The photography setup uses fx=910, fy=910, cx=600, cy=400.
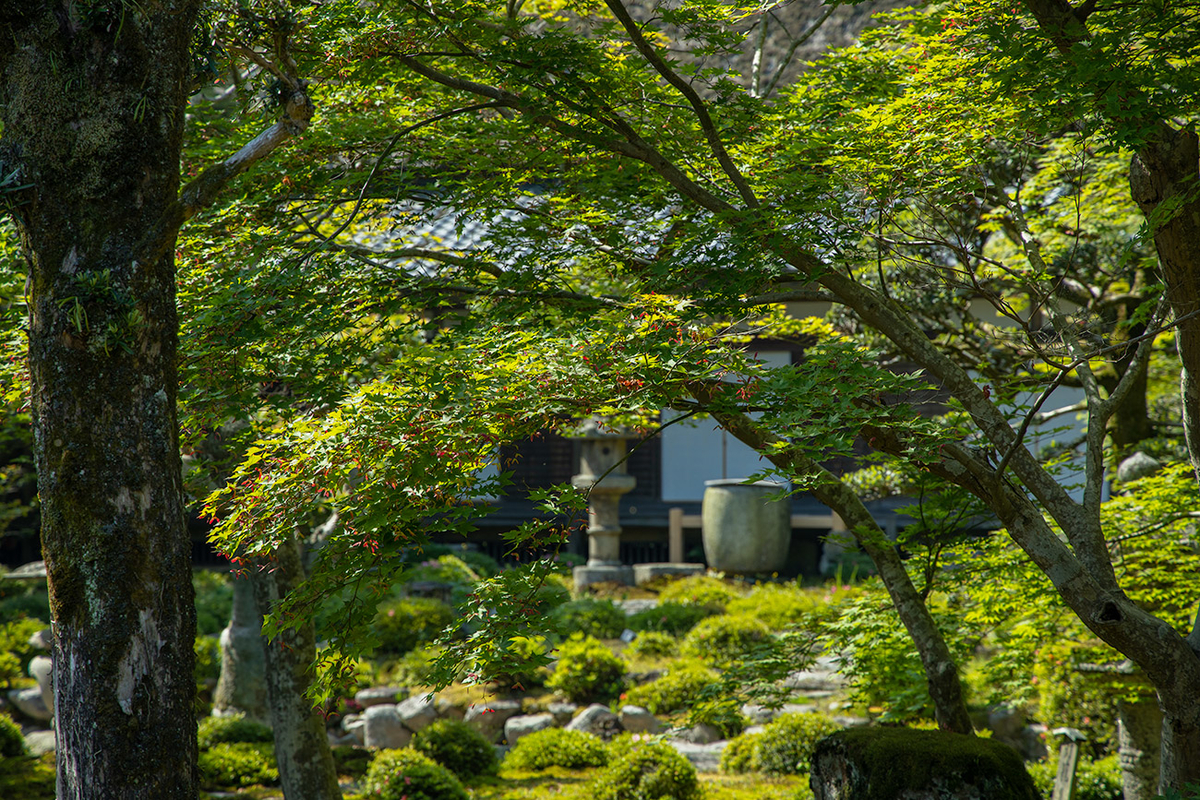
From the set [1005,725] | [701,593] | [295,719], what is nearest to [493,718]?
[295,719]

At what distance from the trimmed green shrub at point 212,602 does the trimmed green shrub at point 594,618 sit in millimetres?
4455

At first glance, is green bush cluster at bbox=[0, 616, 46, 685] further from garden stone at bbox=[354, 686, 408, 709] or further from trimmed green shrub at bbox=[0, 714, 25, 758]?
garden stone at bbox=[354, 686, 408, 709]

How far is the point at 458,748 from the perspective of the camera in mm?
8570

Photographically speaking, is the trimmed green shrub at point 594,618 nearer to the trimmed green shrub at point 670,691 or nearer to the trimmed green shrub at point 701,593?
the trimmed green shrub at point 701,593

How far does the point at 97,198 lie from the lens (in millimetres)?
3695

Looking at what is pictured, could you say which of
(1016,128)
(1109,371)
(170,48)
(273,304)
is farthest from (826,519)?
(170,48)

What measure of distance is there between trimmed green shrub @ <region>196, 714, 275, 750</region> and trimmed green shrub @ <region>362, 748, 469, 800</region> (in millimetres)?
2174

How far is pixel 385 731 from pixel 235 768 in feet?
5.09

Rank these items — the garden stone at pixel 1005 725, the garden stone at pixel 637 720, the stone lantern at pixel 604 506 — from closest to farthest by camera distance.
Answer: the garden stone at pixel 1005 725, the garden stone at pixel 637 720, the stone lantern at pixel 604 506

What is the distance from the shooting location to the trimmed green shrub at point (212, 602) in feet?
43.1

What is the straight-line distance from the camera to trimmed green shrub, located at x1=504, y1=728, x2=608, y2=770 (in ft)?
28.9

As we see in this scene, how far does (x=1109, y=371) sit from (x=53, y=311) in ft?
26.1

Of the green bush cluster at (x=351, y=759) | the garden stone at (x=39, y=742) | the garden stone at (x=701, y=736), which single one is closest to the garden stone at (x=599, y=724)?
the garden stone at (x=701, y=736)

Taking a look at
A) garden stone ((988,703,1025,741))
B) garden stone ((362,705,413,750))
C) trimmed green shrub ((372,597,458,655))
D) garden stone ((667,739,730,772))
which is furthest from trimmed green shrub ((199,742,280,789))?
garden stone ((988,703,1025,741))
